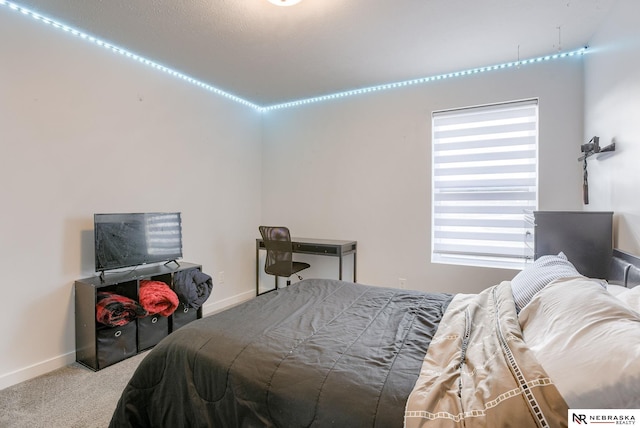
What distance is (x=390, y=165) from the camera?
3654 millimetres

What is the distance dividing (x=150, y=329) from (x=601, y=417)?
2.88m

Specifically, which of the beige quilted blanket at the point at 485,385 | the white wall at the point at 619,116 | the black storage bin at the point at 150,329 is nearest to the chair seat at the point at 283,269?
the black storage bin at the point at 150,329

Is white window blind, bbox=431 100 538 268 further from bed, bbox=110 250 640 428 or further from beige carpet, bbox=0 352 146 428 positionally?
beige carpet, bbox=0 352 146 428

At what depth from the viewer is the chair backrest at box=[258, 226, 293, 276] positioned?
360 centimetres

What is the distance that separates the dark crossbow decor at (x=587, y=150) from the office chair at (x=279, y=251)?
8.93 ft

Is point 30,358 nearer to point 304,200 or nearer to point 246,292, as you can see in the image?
point 246,292

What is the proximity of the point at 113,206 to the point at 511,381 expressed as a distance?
304cm

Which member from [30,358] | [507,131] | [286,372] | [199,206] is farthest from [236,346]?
[507,131]

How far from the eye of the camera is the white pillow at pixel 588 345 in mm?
777

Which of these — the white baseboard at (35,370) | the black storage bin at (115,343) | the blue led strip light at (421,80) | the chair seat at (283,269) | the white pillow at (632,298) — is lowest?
the white baseboard at (35,370)

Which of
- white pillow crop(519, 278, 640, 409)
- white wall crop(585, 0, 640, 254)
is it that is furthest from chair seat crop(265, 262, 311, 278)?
white wall crop(585, 0, 640, 254)

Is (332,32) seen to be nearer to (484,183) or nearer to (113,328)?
(484,183)

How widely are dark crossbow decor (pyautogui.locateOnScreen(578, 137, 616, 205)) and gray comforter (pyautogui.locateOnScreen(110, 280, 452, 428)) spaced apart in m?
1.62

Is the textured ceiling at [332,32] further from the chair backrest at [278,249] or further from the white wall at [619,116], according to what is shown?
the chair backrest at [278,249]
